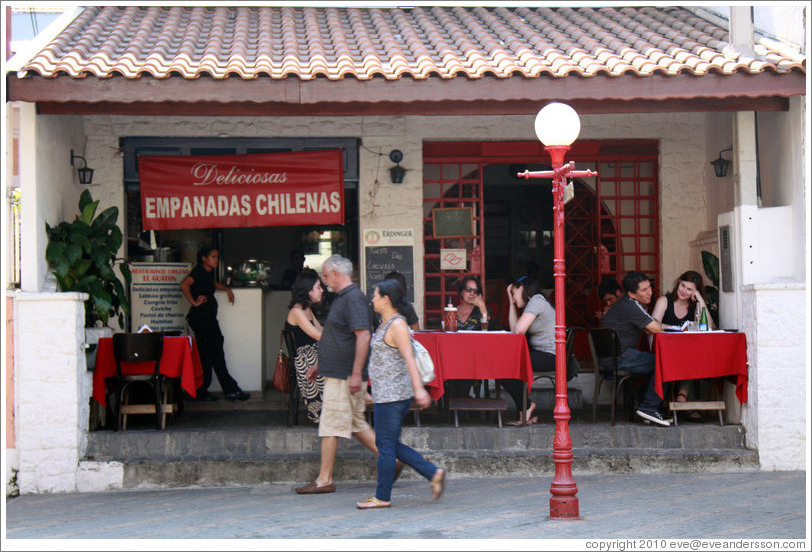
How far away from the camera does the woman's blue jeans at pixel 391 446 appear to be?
7238mm

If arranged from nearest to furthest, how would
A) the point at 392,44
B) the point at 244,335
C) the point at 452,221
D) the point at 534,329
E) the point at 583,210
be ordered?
the point at 534,329 → the point at 392,44 → the point at 244,335 → the point at 452,221 → the point at 583,210

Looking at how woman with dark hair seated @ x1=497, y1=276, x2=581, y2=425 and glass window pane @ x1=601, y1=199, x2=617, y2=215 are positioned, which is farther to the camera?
glass window pane @ x1=601, y1=199, x2=617, y2=215

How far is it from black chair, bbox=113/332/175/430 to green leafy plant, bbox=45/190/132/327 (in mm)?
407

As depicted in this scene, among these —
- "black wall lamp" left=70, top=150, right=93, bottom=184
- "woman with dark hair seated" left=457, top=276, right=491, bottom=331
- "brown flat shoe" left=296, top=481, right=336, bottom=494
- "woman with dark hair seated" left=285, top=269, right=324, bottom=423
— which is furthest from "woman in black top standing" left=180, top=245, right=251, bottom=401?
"brown flat shoe" left=296, top=481, right=336, bottom=494

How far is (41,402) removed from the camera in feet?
27.7

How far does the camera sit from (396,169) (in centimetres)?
1100

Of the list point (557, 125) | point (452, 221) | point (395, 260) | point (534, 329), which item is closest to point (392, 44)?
point (452, 221)

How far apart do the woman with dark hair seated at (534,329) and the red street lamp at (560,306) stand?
6.38ft

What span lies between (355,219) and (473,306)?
7.48ft

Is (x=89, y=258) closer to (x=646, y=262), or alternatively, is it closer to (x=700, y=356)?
(x=700, y=356)

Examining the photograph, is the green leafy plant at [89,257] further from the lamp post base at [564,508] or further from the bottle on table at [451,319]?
the lamp post base at [564,508]

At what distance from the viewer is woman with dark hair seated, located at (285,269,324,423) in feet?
27.7

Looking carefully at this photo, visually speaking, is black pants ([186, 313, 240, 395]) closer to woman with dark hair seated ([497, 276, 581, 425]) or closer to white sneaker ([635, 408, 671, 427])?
woman with dark hair seated ([497, 276, 581, 425])

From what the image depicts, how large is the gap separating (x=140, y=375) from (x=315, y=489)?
2137mm
